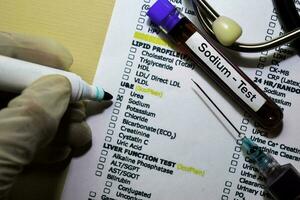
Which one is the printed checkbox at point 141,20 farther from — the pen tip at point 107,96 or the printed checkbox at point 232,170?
the printed checkbox at point 232,170

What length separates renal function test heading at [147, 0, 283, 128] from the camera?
1.66 feet

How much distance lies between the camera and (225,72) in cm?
51

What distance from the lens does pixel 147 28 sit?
21.5 inches

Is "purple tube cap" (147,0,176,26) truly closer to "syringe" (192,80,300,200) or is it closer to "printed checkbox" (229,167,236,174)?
"syringe" (192,80,300,200)

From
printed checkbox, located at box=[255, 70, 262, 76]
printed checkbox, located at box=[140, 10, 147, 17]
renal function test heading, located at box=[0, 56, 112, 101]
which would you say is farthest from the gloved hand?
printed checkbox, located at box=[255, 70, 262, 76]

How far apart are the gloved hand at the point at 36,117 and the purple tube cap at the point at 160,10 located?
122 millimetres

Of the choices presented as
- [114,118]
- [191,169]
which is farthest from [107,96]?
[191,169]

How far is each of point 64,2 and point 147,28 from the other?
114 millimetres

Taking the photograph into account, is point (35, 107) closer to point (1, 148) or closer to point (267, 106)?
point (1, 148)

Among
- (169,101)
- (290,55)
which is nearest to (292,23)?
(290,55)

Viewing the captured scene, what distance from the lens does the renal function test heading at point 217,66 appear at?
1.66 ft

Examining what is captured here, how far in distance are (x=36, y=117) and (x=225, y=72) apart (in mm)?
224

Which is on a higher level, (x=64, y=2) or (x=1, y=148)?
(x=64, y=2)

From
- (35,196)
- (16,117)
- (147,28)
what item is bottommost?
(35,196)
